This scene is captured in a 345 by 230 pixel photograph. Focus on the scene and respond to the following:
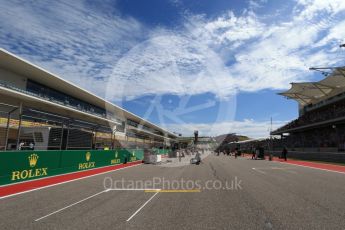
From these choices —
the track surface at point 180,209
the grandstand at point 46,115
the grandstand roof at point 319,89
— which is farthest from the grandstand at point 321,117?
the track surface at point 180,209

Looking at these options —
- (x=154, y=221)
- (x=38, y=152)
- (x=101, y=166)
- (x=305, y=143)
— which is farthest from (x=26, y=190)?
(x=305, y=143)

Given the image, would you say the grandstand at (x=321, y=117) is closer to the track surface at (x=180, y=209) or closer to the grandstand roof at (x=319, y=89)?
the grandstand roof at (x=319, y=89)

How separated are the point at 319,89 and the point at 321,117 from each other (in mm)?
14634

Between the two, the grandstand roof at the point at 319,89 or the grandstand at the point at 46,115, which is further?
the grandstand roof at the point at 319,89

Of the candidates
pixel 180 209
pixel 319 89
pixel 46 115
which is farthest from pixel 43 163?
pixel 319 89

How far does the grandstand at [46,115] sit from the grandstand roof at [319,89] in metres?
34.4

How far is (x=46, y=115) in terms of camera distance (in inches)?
666

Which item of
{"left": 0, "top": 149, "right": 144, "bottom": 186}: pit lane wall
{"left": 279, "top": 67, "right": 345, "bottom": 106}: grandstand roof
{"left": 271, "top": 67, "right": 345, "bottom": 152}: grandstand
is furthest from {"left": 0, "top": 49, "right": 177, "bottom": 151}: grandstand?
{"left": 279, "top": 67, "right": 345, "bottom": 106}: grandstand roof

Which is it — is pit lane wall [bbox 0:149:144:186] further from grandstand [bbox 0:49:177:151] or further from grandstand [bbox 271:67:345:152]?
grandstand [bbox 271:67:345:152]

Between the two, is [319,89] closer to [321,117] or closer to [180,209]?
[321,117]

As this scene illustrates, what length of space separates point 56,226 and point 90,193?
4.92 metres

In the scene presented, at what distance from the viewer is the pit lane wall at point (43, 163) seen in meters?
13.6

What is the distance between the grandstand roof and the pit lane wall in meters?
41.7

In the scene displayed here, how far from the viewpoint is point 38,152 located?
52.4ft
